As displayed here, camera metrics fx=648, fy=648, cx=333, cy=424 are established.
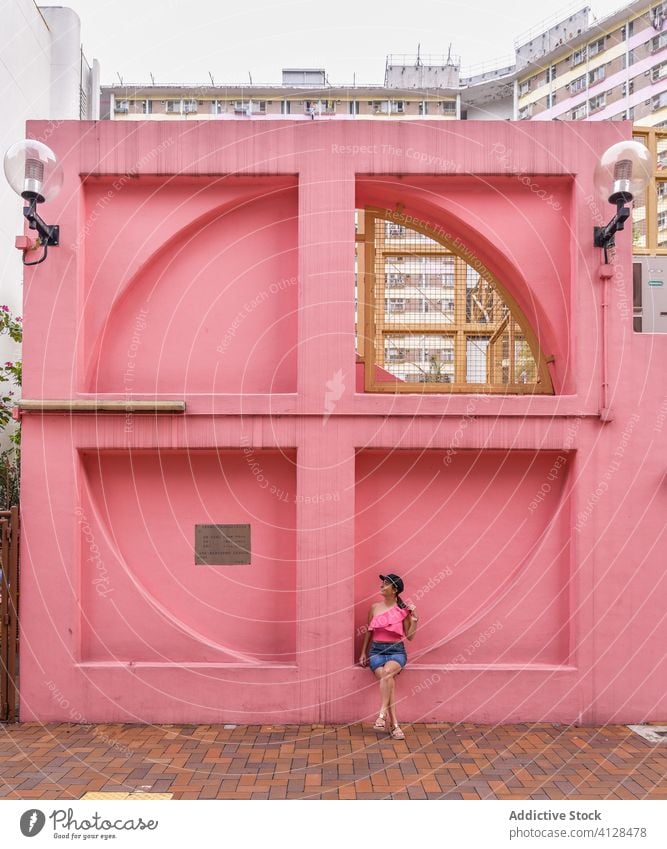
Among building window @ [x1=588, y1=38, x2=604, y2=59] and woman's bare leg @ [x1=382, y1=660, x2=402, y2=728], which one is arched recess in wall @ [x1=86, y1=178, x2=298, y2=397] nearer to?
woman's bare leg @ [x1=382, y1=660, x2=402, y2=728]

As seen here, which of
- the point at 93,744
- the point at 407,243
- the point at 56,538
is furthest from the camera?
the point at 407,243

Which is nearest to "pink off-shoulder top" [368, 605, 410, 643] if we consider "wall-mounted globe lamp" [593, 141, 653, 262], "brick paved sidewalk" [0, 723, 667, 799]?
"brick paved sidewalk" [0, 723, 667, 799]

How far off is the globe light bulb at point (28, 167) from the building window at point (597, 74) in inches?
1470

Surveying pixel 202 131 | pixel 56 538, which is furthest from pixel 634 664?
pixel 202 131

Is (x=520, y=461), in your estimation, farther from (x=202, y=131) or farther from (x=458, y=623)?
(x=202, y=131)

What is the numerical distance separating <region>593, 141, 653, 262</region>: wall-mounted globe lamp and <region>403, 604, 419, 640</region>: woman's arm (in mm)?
3826

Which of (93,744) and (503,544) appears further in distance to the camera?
(503,544)

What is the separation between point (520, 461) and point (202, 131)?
435cm

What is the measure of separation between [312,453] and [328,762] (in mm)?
2566

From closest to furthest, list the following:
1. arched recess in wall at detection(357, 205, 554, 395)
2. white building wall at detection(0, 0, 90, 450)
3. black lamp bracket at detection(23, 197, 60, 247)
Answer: black lamp bracket at detection(23, 197, 60, 247) < arched recess in wall at detection(357, 205, 554, 395) < white building wall at detection(0, 0, 90, 450)

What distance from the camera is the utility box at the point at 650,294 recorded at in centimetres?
635

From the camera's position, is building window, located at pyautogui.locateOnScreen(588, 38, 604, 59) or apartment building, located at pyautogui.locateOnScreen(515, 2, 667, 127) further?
building window, located at pyautogui.locateOnScreen(588, 38, 604, 59)

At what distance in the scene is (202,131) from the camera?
6.11 m

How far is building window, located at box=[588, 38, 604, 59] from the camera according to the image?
Result: 3469 centimetres
